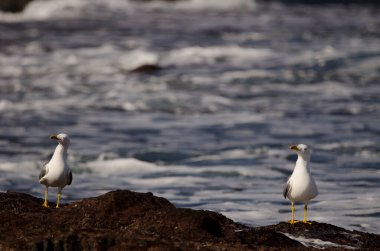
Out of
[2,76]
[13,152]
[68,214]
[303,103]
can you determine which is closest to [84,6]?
[2,76]

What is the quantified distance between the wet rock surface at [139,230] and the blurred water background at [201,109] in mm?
3028

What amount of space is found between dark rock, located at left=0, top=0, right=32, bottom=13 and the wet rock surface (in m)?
40.8

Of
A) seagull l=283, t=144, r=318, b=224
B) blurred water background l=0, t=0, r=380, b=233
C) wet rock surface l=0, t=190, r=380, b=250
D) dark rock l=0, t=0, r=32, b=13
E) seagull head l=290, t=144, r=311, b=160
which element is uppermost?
dark rock l=0, t=0, r=32, b=13

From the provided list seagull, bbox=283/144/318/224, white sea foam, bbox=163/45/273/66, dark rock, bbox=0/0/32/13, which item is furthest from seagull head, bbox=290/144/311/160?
dark rock, bbox=0/0/32/13

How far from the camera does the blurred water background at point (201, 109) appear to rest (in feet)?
45.8

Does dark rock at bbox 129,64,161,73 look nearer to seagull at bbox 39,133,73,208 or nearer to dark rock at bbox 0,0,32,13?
dark rock at bbox 0,0,32,13

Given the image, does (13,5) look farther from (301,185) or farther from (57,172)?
(301,185)

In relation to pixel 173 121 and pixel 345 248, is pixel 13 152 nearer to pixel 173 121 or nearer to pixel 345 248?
pixel 173 121

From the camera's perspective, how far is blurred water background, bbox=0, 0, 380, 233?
45.8ft

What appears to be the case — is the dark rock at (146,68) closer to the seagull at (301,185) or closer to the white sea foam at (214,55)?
the white sea foam at (214,55)

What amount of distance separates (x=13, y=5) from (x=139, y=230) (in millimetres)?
42497

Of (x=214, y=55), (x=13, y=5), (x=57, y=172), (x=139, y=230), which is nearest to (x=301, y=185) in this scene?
(x=139, y=230)

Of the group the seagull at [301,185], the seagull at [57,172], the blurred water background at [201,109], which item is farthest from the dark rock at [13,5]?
the seagull at [301,185]

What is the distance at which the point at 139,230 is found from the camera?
7.16m
